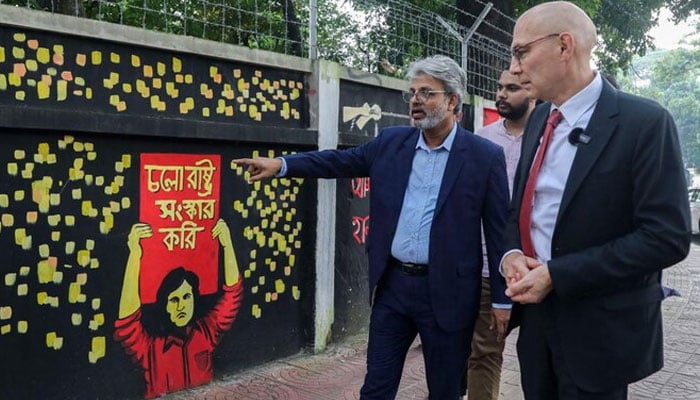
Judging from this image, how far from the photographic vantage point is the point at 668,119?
184 cm

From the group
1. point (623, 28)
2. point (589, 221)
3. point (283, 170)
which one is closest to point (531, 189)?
point (589, 221)

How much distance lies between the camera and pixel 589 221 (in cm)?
188

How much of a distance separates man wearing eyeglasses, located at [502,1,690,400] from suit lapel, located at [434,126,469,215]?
683mm

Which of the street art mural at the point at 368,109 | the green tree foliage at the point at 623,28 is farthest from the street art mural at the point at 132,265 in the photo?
the green tree foliage at the point at 623,28

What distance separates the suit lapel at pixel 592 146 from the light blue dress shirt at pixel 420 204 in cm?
90

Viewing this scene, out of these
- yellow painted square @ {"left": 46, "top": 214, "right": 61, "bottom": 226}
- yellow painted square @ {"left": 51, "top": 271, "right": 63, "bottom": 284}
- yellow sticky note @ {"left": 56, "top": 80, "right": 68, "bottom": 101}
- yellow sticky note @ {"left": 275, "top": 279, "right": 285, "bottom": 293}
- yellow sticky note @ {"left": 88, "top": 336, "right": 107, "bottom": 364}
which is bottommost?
yellow sticky note @ {"left": 88, "top": 336, "right": 107, "bottom": 364}

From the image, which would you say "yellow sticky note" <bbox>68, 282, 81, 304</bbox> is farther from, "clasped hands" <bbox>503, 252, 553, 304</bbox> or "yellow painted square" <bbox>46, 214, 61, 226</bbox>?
"clasped hands" <bbox>503, 252, 553, 304</bbox>

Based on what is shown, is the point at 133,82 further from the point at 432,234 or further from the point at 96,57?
the point at 432,234

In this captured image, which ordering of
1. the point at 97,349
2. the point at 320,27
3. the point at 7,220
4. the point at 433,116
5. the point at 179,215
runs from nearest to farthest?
the point at 433,116
the point at 7,220
the point at 97,349
the point at 179,215
the point at 320,27

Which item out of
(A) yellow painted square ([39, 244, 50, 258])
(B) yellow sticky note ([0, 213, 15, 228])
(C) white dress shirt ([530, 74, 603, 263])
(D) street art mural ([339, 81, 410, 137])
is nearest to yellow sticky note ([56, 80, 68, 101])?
(B) yellow sticky note ([0, 213, 15, 228])

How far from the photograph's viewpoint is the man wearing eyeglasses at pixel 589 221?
1790mm

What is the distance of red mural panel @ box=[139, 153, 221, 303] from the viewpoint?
3.69 metres

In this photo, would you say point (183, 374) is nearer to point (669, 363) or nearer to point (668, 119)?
point (668, 119)

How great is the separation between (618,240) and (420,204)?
109cm
